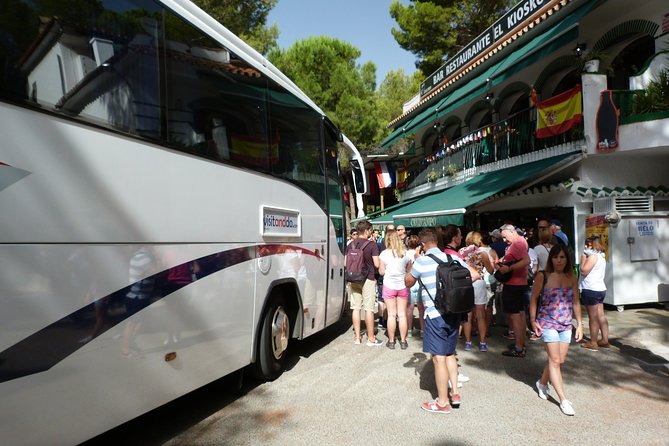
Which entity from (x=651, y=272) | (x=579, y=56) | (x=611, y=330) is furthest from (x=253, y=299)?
(x=579, y=56)

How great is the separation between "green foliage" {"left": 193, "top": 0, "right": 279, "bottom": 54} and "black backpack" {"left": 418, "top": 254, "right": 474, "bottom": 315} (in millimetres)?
13708

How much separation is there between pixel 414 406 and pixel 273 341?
1.66 metres

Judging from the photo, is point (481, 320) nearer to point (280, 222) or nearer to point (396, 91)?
point (280, 222)

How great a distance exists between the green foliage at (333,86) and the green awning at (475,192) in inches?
411

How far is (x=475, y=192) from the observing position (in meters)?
11.7

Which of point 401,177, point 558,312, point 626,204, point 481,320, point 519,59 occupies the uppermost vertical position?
point 519,59

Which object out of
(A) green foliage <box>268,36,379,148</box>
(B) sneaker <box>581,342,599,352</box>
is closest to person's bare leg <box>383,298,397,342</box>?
(B) sneaker <box>581,342,599,352</box>

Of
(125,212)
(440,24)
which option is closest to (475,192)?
(125,212)

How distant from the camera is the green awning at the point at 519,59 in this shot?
928 cm

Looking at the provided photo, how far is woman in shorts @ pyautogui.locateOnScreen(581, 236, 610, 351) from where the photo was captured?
6055 millimetres

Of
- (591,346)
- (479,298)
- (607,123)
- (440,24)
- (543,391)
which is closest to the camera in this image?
(543,391)

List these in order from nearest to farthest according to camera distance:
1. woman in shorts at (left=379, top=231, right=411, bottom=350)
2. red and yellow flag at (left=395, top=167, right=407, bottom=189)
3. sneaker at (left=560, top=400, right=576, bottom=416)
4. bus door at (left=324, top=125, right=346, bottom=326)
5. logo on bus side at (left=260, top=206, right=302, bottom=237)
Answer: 1. sneaker at (left=560, top=400, right=576, bottom=416)
2. logo on bus side at (left=260, top=206, right=302, bottom=237)
3. woman in shorts at (left=379, top=231, right=411, bottom=350)
4. bus door at (left=324, top=125, right=346, bottom=326)
5. red and yellow flag at (left=395, top=167, right=407, bottom=189)

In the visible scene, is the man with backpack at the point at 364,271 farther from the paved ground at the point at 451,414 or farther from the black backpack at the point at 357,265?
the paved ground at the point at 451,414

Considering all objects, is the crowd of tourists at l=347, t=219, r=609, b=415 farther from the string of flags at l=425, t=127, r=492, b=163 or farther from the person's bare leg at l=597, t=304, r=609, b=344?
the string of flags at l=425, t=127, r=492, b=163
